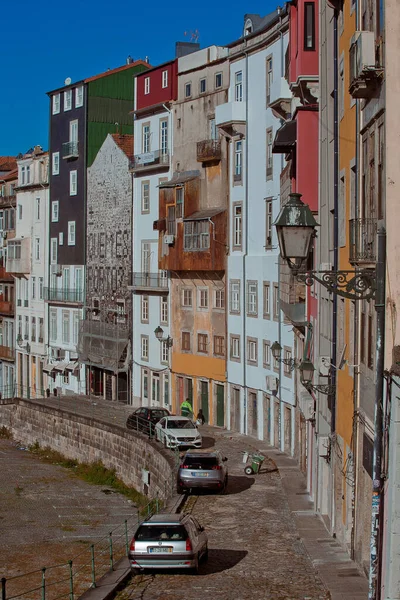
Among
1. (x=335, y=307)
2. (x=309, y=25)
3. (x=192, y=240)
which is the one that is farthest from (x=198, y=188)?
(x=335, y=307)

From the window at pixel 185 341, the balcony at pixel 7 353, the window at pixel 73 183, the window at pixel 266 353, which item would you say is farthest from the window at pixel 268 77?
the balcony at pixel 7 353

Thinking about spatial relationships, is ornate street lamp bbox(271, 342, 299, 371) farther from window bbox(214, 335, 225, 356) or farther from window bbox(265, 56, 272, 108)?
window bbox(265, 56, 272, 108)

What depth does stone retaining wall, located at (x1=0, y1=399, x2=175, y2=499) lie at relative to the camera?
118 feet

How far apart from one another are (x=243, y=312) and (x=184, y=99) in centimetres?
1146

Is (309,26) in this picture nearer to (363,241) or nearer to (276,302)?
(363,241)

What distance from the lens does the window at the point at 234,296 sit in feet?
147

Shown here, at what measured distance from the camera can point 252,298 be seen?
143ft

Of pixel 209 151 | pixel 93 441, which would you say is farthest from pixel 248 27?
pixel 93 441

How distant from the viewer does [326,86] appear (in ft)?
81.1

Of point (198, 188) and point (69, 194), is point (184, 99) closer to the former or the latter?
point (198, 188)

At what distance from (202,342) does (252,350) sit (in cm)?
486

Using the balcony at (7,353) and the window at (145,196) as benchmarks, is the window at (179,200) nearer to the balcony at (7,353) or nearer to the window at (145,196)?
the window at (145,196)

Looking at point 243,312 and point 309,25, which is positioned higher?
point 309,25

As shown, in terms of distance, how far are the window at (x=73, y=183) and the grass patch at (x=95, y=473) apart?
17353 mm
